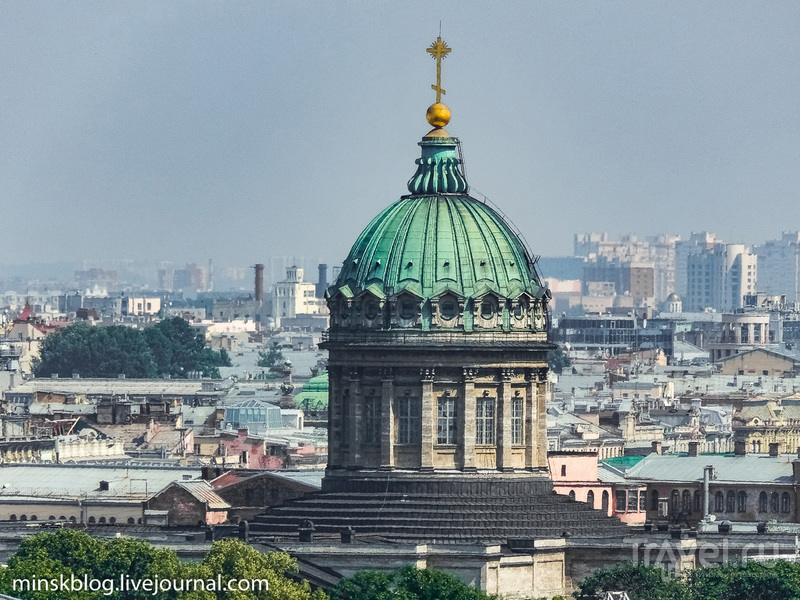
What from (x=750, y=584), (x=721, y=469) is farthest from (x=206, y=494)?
(x=750, y=584)

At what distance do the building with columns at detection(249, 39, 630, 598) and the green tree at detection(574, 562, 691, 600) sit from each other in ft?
11.4

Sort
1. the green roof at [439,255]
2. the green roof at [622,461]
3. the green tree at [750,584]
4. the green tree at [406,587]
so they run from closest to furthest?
the green tree at [406,587], the green tree at [750,584], the green roof at [439,255], the green roof at [622,461]

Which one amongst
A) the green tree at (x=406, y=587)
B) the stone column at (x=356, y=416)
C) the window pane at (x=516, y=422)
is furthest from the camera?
the stone column at (x=356, y=416)

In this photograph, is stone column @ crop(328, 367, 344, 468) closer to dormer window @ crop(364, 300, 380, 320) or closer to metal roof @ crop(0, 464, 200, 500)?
dormer window @ crop(364, 300, 380, 320)

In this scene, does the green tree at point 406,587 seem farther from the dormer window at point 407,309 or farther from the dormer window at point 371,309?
the dormer window at point 371,309

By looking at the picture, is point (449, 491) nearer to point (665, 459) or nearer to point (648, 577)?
point (648, 577)

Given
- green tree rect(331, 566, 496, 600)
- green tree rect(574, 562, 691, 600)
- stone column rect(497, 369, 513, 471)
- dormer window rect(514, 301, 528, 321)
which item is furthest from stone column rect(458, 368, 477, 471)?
green tree rect(331, 566, 496, 600)

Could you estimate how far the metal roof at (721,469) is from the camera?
12975 cm

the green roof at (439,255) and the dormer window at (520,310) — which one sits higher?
the green roof at (439,255)

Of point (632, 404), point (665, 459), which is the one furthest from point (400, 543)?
point (632, 404)

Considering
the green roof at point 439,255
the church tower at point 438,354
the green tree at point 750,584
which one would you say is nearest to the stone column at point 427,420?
the church tower at point 438,354

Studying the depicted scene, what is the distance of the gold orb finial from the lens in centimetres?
10550

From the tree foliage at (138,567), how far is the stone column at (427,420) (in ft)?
23.6

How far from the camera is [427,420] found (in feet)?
333
